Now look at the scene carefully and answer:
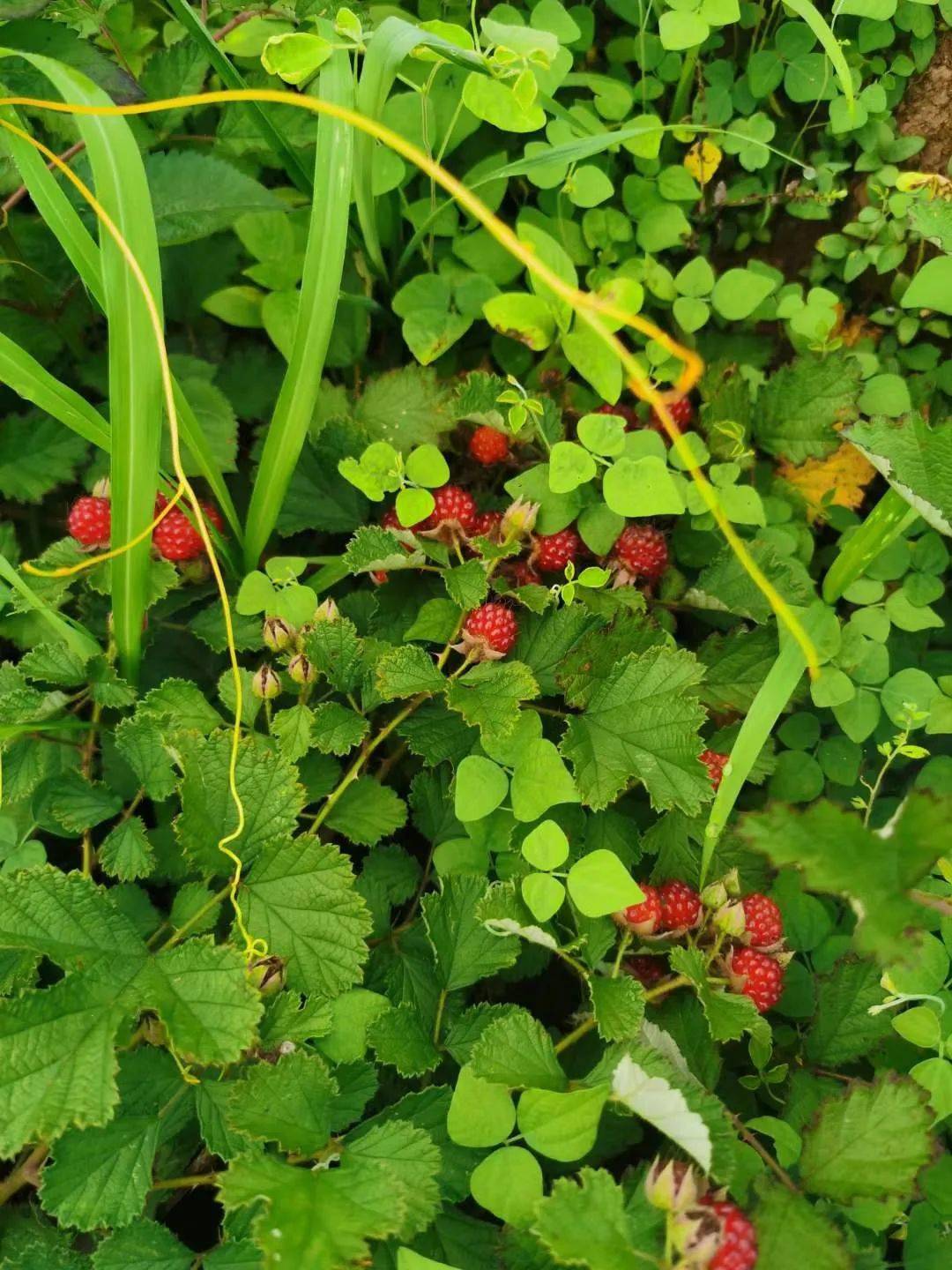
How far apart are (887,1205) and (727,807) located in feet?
1.30

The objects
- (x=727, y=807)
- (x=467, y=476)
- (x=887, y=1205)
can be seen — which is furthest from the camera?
(x=467, y=476)

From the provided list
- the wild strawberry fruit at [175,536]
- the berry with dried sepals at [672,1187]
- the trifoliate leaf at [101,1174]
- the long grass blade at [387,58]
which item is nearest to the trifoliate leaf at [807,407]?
the long grass blade at [387,58]

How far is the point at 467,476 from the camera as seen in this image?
1328 millimetres

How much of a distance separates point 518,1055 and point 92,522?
30.0 inches

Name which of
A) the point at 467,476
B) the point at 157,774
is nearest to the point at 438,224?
the point at 467,476

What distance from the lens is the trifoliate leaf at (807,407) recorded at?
1.30m

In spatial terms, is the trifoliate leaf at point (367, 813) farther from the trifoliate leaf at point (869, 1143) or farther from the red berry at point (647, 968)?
the trifoliate leaf at point (869, 1143)

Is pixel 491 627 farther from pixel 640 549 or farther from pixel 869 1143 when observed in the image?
pixel 869 1143

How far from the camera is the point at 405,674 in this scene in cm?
108

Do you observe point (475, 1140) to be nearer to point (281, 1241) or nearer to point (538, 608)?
point (281, 1241)

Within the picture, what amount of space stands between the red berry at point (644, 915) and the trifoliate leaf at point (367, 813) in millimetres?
275

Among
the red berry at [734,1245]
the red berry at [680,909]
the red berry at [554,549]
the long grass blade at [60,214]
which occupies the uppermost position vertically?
the long grass blade at [60,214]

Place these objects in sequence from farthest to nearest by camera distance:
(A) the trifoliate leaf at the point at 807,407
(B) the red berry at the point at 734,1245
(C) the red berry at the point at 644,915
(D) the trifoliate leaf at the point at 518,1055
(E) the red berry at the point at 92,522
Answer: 1. (A) the trifoliate leaf at the point at 807,407
2. (E) the red berry at the point at 92,522
3. (C) the red berry at the point at 644,915
4. (D) the trifoliate leaf at the point at 518,1055
5. (B) the red berry at the point at 734,1245

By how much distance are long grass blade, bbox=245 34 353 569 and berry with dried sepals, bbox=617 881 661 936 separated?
633 millimetres
